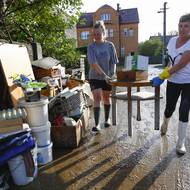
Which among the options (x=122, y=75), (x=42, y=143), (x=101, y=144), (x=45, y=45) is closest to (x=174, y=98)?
(x=122, y=75)

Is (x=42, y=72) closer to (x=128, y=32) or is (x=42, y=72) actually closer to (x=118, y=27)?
(x=118, y=27)

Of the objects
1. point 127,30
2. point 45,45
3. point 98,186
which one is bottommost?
point 98,186

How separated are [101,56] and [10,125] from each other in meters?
1.94

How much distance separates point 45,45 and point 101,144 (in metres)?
5.32

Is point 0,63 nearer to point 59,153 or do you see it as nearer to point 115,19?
point 59,153

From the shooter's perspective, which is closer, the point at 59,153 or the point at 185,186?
the point at 185,186

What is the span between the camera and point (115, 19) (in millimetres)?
38844

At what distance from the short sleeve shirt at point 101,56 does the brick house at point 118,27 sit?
1358 inches

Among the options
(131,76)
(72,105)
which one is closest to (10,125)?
(72,105)

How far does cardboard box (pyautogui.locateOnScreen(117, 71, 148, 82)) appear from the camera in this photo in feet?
12.7

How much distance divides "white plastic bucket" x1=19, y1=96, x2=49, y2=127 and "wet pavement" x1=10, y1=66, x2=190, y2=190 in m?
0.58

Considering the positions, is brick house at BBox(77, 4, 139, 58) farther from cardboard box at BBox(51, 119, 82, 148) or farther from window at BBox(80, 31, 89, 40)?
cardboard box at BBox(51, 119, 82, 148)

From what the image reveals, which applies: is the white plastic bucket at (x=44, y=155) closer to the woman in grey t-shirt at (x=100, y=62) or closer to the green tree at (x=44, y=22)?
the woman in grey t-shirt at (x=100, y=62)

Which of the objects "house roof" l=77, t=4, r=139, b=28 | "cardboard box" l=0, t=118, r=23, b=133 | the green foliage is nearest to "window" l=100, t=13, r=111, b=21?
"house roof" l=77, t=4, r=139, b=28
